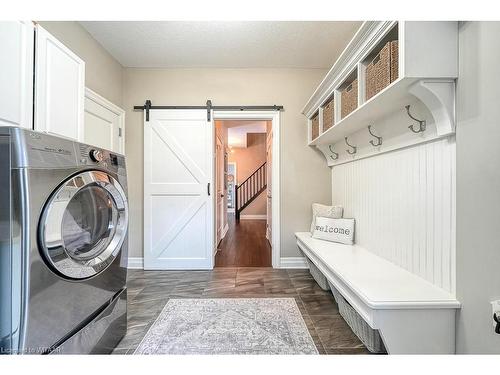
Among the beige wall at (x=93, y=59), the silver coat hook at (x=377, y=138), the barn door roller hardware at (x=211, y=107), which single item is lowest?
the silver coat hook at (x=377, y=138)

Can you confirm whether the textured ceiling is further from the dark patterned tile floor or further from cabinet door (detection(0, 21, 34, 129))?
the dark patterned tile floor

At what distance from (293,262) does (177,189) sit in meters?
1.74

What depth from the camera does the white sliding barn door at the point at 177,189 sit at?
9.69 feet

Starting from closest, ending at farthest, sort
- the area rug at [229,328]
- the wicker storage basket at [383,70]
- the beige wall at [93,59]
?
the wicker storage basket at [383,70] < the area rug at [229,328] < the beige wall at [93,59]

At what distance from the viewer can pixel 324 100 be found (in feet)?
7.70

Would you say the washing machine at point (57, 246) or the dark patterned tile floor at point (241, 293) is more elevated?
the washing machine at point (57, 246)

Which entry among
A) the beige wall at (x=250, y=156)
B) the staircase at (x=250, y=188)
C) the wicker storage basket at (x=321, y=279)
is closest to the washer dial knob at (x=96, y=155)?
the wicker storage basket at (x=321, y=279)

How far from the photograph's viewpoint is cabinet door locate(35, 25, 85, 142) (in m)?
1.32

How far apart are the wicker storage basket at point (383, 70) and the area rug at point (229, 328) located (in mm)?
1673

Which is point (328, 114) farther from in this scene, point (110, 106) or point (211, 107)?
point (110, 106)

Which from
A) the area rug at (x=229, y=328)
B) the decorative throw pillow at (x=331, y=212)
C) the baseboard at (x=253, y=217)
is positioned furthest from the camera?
the baseboard at (x=253, y=217)

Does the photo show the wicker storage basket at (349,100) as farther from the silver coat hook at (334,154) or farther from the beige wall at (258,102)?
the beige wall at (258,102)

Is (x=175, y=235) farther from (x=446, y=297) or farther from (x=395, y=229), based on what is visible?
(x=446, y=297)

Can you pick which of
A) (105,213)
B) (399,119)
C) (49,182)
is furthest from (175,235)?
(399,119)
